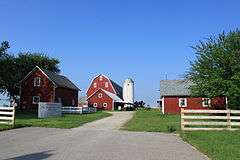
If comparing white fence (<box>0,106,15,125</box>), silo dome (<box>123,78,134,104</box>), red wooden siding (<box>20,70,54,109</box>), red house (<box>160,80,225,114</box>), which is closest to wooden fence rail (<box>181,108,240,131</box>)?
white fence (<box>0,106,15,125</box>)

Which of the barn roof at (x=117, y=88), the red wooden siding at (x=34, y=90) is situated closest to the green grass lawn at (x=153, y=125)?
the red wooden siding at (x=34, y=90)

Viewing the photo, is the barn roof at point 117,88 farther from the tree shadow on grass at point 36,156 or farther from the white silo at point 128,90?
the tree shadow on grass at point 36,156

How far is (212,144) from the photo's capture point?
15133mm

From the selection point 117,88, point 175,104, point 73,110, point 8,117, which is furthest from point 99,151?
point 117,88

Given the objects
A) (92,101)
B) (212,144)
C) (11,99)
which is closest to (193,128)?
(212,144)

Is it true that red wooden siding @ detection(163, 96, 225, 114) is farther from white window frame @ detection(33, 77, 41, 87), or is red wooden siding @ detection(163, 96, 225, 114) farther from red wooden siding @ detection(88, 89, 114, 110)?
red wooden siding @ detection(88, 89, 114, 110)

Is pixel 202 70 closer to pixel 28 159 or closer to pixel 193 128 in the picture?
pixel 193 128

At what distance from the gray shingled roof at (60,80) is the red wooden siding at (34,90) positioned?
0.97 m

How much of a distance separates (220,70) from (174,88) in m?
23.4

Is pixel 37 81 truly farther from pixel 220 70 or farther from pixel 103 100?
pixel 220 70

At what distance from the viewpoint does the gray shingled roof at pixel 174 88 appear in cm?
5388

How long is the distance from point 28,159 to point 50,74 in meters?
52.7

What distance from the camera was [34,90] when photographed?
202 ft

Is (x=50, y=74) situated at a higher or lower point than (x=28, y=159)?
higher
